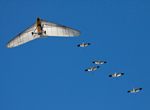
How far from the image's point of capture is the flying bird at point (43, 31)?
7331 centimetres

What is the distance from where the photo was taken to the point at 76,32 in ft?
239

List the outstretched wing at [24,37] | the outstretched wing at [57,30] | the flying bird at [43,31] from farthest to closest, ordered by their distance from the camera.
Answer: the outstretched wing at [24,37], the flying bird at [43,31], the outstretched wing at [57,30]

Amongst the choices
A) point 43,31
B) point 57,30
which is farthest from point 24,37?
point 57,30

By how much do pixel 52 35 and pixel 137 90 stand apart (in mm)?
54783

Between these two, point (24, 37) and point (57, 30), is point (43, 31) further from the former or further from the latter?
point (24, 37)

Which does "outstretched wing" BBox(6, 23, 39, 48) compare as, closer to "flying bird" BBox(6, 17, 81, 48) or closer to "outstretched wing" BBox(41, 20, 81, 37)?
"flying bird" BBox(6, 17, 81, 48)

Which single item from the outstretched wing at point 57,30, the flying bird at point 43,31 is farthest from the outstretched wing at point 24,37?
the outstretched wing at point 57,30

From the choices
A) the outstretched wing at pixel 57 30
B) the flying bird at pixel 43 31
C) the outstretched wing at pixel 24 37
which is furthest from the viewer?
the outstretched wing at pixel 24 37

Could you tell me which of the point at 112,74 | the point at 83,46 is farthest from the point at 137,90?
the point at 83,46

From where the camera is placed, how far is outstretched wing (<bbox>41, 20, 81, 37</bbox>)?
73.0 metres

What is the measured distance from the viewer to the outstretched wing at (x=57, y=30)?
73.0m

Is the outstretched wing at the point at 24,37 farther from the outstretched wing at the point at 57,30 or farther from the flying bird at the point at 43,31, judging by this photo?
the outstretched wing at the point at 57,30

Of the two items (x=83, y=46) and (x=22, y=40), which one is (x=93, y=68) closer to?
(x=83, y=46)

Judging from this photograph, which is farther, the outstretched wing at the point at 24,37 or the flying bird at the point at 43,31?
the outstretched wing at the point at 24,37
